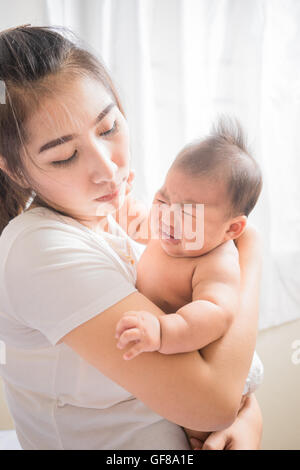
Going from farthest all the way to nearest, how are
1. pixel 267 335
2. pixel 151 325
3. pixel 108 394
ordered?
1. pixel 267 335
2. pixel 108 394
3. pixel 151 325

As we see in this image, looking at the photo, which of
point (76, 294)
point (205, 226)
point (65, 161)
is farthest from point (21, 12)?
point (76, 294)

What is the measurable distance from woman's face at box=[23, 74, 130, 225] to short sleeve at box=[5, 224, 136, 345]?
120 millimetres

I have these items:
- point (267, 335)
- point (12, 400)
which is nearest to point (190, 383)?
point (12, 400)

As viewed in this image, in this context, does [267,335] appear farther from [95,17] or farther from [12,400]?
[95,17]

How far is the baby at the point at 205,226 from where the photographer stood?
0.90m

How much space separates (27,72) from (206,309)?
55 cm

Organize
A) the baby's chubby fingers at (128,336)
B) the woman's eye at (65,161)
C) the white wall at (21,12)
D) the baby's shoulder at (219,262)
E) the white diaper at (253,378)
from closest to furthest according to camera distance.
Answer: the baby's chubby fingers at (128,336) → the woman's eye at (65,161) → the baby's shoulder at (219,262) → the white diaper at (253,378) → the white wall at (21,12)

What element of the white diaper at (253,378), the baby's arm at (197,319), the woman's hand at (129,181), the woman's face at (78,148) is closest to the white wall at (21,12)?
the woman's hand at (129,181)

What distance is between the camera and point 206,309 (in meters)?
0.79

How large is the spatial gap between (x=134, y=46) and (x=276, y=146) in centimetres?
73

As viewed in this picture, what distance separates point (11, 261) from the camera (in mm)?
770

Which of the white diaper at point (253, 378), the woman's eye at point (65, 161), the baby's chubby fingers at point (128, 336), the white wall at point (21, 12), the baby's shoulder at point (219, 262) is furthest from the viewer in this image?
the white wall at point (21, 12)

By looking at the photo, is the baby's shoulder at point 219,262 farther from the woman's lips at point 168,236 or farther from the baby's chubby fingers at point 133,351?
the baby's chubby fingers at point 133,351

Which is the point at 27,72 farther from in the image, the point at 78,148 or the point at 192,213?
the point at 192,213
